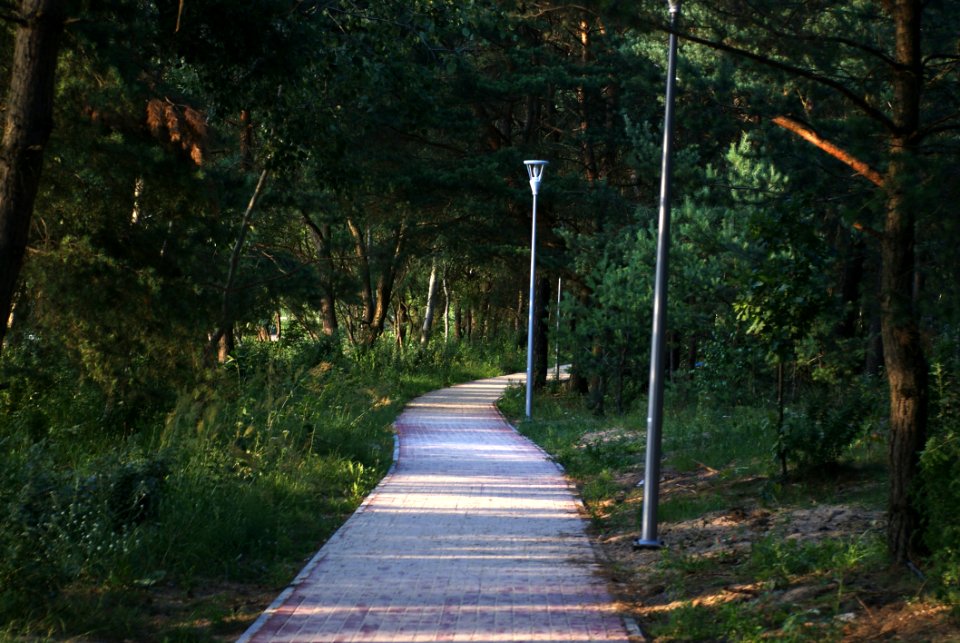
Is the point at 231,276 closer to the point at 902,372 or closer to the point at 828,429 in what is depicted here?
the point at 828,429

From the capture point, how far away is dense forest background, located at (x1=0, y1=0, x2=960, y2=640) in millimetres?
7723

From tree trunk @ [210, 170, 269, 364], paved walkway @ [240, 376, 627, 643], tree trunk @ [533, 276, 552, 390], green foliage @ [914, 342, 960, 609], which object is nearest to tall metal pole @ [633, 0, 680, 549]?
paved walkway @ [240, 376, 627, 643]

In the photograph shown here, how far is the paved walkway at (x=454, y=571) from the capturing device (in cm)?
696

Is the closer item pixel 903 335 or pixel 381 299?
pixel 903 335

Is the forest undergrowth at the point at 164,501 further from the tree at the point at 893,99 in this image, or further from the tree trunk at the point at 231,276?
the tree at the point at 893,99

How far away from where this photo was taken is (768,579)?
7.90m

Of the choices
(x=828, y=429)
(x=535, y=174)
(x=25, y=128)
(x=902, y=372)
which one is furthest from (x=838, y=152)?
(x=535, y=174)

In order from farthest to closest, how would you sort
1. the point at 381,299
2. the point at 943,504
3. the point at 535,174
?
the point at 381,299
the point at 535,174
the point at 943,504

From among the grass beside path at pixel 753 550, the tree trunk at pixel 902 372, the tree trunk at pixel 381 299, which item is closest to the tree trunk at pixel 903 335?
the tree trunk at pixel 902 372

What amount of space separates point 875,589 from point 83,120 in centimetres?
977

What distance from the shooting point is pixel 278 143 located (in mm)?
11539

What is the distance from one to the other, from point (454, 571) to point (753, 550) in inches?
94.2

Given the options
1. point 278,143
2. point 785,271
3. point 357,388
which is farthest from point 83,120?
point 357,388

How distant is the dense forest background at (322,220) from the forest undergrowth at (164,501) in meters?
0.05
